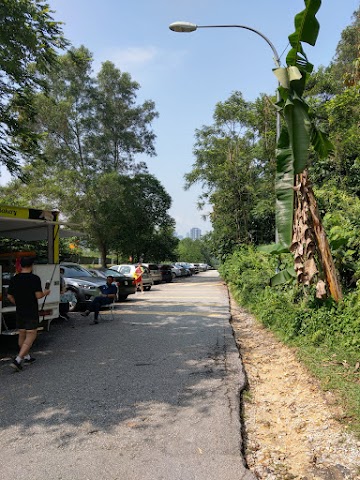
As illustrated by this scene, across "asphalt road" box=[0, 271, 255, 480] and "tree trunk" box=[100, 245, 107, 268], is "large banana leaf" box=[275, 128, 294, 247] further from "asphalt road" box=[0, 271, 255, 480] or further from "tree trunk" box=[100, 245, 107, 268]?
"tree trunk" box=[100, 245, 107, 268]

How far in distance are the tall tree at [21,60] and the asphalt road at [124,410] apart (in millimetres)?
4775

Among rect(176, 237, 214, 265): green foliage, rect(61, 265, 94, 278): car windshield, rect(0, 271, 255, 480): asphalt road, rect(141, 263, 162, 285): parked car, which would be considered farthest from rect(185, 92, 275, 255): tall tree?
rect(176, 237, 214, 265): green foliage

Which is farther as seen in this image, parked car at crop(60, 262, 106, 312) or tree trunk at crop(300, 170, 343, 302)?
parked car at crop(60, 262, 106, 312)

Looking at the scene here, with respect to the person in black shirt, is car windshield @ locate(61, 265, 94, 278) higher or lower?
higher

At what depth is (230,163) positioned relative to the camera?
22391 mm

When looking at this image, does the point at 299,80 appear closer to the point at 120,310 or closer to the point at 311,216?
the point at 311,216

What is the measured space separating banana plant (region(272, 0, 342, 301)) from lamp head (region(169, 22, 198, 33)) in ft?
17.4

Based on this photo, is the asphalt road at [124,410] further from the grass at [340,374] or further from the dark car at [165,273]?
the dark car at [165,273]

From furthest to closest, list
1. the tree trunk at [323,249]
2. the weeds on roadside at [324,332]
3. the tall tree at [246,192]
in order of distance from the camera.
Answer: the tall tree at [246,192] → the tree trunk at [323,249] → the weeds on roadside at [324,332]

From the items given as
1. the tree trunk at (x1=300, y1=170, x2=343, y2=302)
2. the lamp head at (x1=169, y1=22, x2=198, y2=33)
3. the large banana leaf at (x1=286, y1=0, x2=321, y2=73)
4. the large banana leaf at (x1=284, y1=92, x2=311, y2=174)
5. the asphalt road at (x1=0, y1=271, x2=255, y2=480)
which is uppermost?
the lamp head at (x1=169, y1=22, x2=198, y2=33)

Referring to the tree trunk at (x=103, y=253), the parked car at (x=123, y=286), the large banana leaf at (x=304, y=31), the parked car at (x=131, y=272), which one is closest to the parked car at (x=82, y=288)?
the parked car at (x=123, y=286)

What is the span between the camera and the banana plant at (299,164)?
679cm

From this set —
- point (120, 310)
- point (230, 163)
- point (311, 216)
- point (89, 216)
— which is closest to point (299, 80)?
point (311, 216)

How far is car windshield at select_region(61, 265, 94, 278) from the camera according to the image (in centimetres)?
1450
